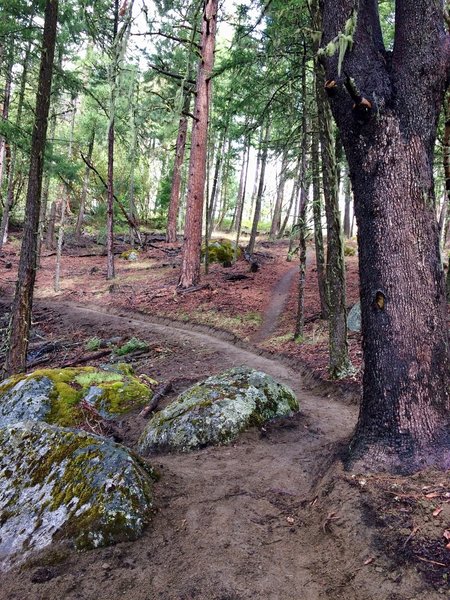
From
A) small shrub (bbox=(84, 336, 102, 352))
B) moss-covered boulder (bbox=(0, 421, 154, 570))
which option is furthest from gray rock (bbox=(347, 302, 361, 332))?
moss-covered boulder (bbox=(0, 421, 154, 570))

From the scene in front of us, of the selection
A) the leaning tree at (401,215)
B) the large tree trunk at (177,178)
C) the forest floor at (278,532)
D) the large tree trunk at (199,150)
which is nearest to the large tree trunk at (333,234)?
the forest floor at (278,532)

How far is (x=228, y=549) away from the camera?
3.22 m

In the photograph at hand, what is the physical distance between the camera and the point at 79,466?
375 centimetres

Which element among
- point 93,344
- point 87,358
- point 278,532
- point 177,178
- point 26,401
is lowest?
point 87,358

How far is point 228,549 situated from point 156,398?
4380 mm

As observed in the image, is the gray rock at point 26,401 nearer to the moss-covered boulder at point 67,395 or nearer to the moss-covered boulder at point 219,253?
the moss-covered boulder at point 67,395

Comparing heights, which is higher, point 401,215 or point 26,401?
point 401,215

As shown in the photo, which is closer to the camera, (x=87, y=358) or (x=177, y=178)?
(x=87, y=358)

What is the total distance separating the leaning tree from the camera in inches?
143

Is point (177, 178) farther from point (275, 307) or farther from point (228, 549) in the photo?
point (228, 549)

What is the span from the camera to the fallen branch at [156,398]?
6996mm

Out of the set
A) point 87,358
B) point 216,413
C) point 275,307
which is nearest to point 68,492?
point 216,413

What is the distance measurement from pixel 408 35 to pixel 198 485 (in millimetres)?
4577

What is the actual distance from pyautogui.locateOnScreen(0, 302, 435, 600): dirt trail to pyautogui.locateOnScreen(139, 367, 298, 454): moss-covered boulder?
252mm
